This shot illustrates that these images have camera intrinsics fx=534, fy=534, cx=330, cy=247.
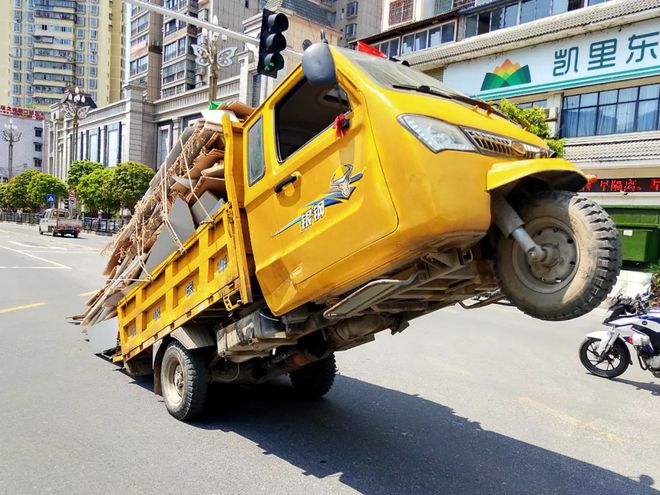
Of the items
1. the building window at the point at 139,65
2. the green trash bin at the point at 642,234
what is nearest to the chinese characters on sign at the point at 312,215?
the green trash bin at the point at 642,234

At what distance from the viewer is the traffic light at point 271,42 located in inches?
402

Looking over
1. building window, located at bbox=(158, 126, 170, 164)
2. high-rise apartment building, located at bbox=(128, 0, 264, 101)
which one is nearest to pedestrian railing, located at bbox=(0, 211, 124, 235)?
building window, located at bbox=(158, 126, 170, 164)

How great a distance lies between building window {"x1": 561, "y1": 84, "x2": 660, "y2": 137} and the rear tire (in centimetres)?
2014

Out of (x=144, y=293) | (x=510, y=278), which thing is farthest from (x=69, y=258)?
(x=510, y=278)

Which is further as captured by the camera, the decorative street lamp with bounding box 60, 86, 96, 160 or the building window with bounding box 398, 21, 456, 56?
the decorative street lamp with bounding box 60, 86, 96, 160

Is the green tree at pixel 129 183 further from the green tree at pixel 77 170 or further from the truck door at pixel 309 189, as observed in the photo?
the truck door at pixel 309 189

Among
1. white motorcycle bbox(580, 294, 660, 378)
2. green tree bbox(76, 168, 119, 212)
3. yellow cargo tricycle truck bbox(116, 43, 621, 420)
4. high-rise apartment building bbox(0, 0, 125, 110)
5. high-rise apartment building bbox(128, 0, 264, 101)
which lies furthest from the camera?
high-rise apartment building bbox(0, 0, 125, 110)

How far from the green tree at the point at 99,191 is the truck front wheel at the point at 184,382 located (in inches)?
1704

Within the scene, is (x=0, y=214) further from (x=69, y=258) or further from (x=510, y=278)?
(x=510, y=278)

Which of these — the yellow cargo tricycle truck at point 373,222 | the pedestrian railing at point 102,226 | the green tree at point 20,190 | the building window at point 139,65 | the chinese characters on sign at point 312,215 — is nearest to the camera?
the yellow cargo tricycle truck at point 373,222

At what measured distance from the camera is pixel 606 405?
5840 mm

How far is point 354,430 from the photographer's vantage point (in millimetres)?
4797

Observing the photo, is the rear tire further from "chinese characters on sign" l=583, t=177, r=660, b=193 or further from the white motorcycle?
"chinese characters on sign" l=583, t=177, r=660, b=193

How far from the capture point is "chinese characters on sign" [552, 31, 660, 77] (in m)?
20.1
